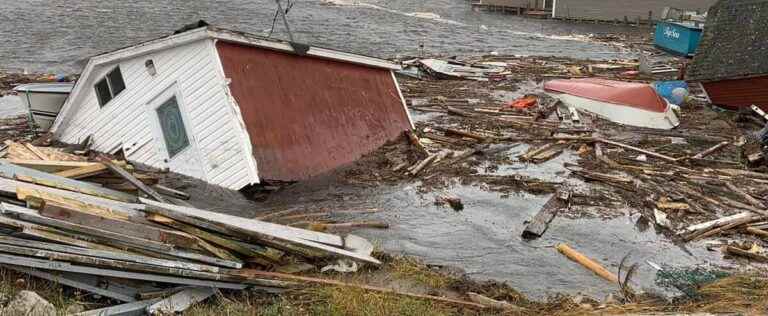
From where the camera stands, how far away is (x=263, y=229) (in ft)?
32.0

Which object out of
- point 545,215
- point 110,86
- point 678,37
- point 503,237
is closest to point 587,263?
point 503,237

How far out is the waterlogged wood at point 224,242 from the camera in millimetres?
9055

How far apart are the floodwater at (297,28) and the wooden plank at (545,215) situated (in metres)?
26.5

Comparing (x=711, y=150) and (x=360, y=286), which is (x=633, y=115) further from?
A: (x=360, y=286)

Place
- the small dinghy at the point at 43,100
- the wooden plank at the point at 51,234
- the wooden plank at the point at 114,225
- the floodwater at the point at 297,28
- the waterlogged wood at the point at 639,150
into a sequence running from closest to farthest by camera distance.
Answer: the wooden plank at the point at 51,234, the wooden plank at the point at 114,225, the small dinghy at the point at 43,100, the waterlogged wood at the point at 639,150, the floodwater at the point at 297,28

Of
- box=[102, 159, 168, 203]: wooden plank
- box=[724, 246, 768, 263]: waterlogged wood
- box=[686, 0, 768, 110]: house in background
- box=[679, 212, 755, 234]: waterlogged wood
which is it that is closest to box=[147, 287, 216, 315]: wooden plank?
box=[102, 159, 168, 203]: wooden plank

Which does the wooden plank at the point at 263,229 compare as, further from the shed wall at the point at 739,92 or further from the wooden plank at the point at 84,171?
the shed wall at the point at 739,92

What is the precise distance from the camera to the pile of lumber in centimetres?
809

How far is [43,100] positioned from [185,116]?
19.0ft

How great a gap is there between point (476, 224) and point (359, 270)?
4.32 metres

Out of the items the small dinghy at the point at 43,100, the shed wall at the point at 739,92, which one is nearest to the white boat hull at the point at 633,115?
the shed wall at the point at 739,92

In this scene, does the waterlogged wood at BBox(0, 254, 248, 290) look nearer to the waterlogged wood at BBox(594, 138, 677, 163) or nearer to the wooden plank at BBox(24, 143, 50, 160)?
the wooden plank at BBox(24, 143, 50, 160)

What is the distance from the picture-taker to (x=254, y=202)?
13406mm

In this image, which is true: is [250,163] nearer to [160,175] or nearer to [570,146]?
[160,175]
